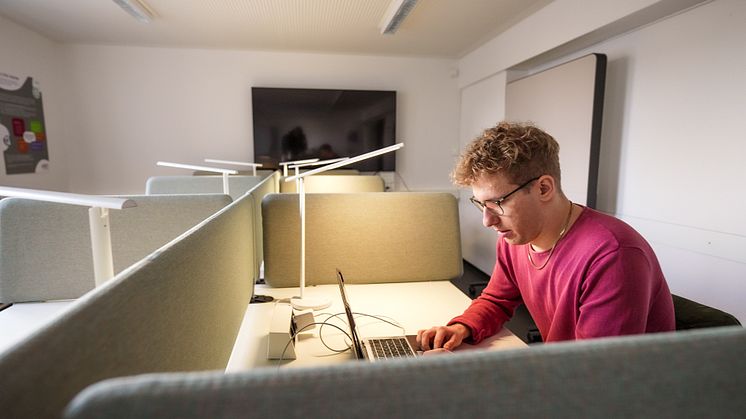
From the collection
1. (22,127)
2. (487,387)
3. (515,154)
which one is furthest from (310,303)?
(22,127)

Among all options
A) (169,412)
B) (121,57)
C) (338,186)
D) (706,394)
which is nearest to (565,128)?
(338,186)

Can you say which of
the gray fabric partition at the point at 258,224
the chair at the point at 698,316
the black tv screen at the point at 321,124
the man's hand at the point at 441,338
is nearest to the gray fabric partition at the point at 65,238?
the gray fabric partition at the point at 258,224

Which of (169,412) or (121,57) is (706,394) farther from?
(121,57)

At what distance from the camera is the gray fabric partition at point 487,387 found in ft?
0.92

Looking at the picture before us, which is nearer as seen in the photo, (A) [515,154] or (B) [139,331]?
(B) [139,331]

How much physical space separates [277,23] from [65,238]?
255 centimetres

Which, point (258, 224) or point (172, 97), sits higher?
point (172, 97)

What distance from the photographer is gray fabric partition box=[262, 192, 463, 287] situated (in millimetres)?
1643

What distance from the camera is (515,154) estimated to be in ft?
3.25

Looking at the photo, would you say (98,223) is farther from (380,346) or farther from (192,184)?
(192,184)

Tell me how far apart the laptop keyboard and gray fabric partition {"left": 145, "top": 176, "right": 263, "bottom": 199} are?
184 cm

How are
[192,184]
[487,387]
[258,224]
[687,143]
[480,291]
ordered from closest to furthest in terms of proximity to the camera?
[487,387]
[258,224]
[687,143]
[192,184]
[480,291]

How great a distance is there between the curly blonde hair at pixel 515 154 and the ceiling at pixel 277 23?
2333mm

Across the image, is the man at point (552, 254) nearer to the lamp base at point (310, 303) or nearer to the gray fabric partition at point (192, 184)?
the lamp base at point (310, 303)
